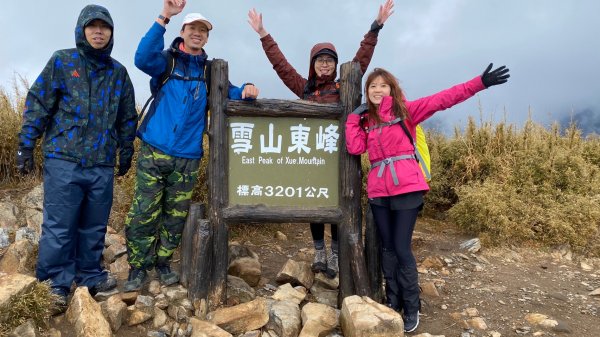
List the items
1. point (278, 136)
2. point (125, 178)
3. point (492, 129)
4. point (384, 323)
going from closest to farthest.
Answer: point (384, 323) → point (278, 136) → point (125, 178) → point (492, 129)

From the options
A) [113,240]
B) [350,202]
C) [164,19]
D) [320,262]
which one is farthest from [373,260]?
[113,240]

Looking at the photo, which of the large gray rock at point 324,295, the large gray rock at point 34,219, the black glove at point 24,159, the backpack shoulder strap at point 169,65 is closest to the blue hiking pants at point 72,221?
the black glove at point 24,159

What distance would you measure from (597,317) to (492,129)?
180 inches

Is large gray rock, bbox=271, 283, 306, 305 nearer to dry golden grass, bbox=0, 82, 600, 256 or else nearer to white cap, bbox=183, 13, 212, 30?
dry golden grass, bbox=0, 82, 600, 256

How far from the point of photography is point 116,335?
362cm

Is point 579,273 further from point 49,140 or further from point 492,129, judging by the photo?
point 49,140

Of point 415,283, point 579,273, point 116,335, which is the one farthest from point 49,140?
point 579,273

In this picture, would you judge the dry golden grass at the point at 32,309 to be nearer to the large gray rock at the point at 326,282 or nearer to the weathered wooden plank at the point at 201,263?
the weathered wooden plank at the point at 201,263

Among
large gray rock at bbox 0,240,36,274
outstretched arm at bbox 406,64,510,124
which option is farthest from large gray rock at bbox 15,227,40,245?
outstretched arm at bbox 406,64,510,124

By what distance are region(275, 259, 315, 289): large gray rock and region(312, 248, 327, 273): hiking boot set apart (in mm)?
163

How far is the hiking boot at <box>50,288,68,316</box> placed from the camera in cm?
360

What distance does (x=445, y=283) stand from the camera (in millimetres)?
5152

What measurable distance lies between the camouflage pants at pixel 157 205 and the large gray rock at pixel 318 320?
1440 mm

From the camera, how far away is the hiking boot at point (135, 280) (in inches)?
161
